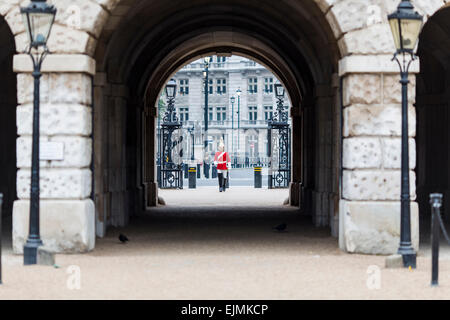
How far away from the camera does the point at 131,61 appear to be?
52.7 ft

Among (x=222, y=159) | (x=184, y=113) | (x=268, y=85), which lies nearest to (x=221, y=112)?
(x=184, y=113)

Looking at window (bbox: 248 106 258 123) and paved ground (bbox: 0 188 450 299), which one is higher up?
window (bbox: 248 106 258 123)

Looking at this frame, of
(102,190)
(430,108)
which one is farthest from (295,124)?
(102,190)

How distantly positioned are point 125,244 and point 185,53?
10540 mm

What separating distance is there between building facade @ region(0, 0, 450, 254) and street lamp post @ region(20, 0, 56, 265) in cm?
92

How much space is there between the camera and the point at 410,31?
383 inches

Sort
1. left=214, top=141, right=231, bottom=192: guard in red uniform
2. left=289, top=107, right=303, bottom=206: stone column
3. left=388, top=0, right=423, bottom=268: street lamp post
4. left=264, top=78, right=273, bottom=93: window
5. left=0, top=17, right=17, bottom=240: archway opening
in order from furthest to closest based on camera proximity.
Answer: left=264, top=78, right=273, bottom=93: window → left=214, top=141, right=231, bottom=192: guard in red uniform → left=289, top=107, right=303, bottom=206: stone column → left=0, top=17, right=17, bottom=240: archway opening → left=388, top=0, right=423, bottom=268: street lamp post

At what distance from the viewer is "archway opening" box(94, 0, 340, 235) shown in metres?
13.8

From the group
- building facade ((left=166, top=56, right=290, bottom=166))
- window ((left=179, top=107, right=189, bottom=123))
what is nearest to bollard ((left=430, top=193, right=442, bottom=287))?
building facade ((left=166, top=56, right=290, bottom=166))

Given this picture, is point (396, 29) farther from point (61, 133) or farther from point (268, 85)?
point (268, 85)

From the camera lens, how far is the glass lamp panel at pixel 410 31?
9664mm

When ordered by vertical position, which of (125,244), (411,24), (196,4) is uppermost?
(196,4)

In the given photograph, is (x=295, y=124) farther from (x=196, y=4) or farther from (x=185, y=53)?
(x=196, y=4)

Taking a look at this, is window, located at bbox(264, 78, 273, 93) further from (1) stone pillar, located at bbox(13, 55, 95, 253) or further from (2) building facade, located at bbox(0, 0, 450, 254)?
(1) stone pillar, located at bbox(13, 55, 95, 253)
